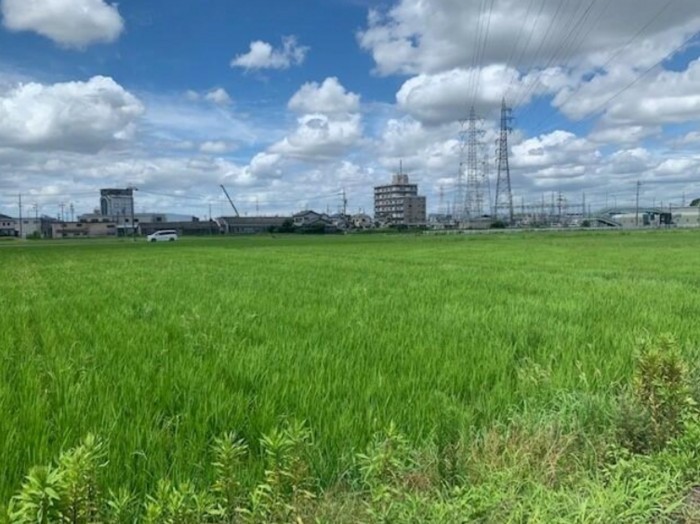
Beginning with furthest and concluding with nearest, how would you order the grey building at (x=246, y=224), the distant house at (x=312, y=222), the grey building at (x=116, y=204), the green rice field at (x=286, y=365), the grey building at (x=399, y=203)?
1. the grey building at (x=399, y=203)
2. the grey building at (x=246, y=224)
3. the grey building at (x=116, y=204)
4. the distant house at (x=312, y=222)
5. the green rice field at (x=286, y=365)

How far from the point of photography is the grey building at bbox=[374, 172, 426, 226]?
158250 mm

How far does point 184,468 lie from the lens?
283cm

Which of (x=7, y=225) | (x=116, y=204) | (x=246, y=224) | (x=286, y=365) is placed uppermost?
(x=116, y=204)

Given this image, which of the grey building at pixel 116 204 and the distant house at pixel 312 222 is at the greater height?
the grey building at pixel 116 204

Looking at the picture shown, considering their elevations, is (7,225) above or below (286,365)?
above

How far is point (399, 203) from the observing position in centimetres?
16138

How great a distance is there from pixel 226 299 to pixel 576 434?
7.60 meters

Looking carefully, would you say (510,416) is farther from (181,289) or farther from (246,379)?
(181,289)

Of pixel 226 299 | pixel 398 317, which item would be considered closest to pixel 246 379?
pixel 398 317

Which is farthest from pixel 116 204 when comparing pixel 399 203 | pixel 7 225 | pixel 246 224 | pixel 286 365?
pixel 286 365

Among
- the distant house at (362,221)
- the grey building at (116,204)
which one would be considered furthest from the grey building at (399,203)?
the grey building at (116,204)

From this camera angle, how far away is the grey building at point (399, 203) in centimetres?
15825

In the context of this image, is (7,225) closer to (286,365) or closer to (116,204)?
(116,204)

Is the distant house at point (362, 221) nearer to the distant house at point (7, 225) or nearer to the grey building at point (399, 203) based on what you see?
the grey building at point (399, 203)
